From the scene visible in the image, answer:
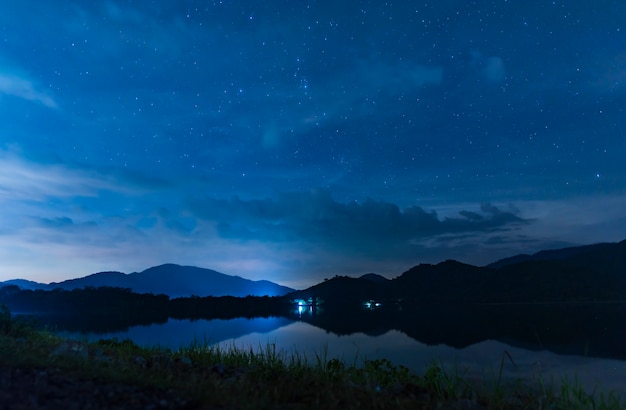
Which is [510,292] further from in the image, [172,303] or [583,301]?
[172,303]

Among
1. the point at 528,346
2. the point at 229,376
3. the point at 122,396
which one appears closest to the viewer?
the point at 122,396

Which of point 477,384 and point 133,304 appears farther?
point 133,304

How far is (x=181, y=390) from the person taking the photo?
7.00m

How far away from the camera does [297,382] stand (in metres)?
8.79

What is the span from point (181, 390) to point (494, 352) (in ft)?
152

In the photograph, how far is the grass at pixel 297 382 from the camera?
712 centimetres

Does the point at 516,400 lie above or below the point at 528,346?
above

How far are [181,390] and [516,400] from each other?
294 inches

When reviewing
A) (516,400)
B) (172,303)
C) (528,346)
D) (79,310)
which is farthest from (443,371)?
(172,303)

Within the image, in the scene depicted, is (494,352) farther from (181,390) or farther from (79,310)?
(79,310)

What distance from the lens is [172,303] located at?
16675 centimetres

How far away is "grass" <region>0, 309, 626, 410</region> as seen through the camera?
23.4ft

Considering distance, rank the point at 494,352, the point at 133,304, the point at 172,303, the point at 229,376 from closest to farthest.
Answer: the point at 229,376
the point at 494,352
the point at 133,304
the point at 172,303

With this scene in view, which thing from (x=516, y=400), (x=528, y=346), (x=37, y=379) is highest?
(x=37, y=379)
